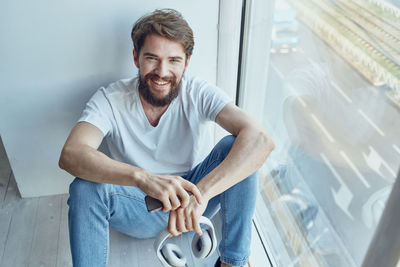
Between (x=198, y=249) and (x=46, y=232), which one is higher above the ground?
(x=198, y=249)

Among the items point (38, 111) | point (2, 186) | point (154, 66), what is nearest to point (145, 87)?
point (154, 66)

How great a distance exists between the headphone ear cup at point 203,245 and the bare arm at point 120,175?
0.36 ft

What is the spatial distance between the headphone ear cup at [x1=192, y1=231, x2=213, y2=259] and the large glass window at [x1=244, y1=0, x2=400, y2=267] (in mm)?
426

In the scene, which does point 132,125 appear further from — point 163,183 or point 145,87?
point 163,183

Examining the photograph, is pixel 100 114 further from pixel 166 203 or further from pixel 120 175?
pixel 166 203

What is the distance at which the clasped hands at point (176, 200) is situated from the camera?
3.95ft

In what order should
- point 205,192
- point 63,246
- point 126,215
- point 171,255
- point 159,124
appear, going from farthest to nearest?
point 63,246
point 159,124
point 126,215
point 205,192
point 171,255

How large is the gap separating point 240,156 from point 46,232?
1.01 metres

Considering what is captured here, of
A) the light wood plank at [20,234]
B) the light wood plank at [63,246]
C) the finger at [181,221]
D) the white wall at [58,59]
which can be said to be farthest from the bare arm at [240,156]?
the light wood plank at [20,234]

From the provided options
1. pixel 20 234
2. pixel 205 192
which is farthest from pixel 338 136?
pixel 20 234

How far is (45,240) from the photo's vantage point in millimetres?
1758

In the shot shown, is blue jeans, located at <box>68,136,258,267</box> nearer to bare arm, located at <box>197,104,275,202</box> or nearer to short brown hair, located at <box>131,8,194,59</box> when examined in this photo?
bare arm, located at <box>197,104,275,202</box>

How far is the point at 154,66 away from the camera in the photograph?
146 cm

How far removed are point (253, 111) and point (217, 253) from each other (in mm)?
670
